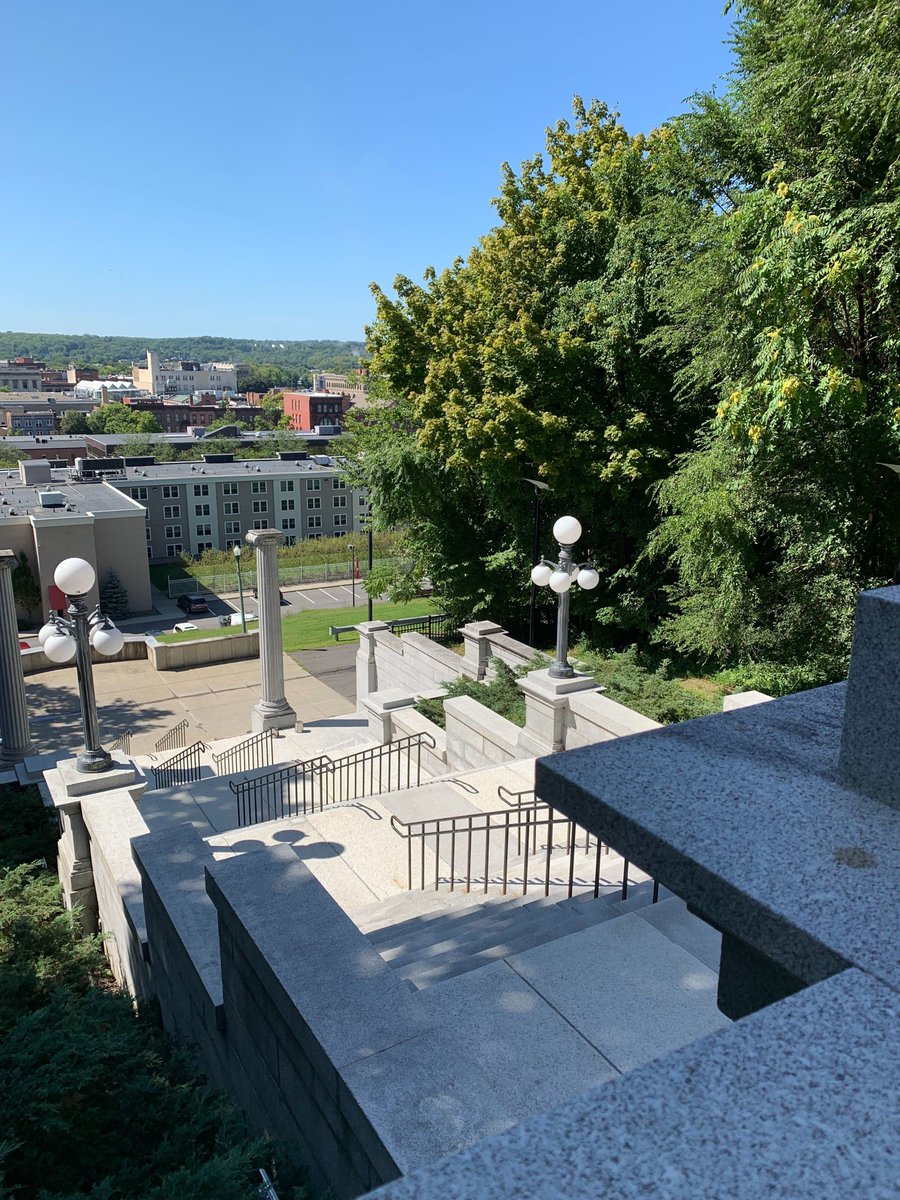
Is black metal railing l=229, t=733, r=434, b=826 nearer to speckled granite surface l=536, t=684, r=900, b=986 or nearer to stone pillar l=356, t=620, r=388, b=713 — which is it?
stone pillar l=356, t=620, r=388, b=713

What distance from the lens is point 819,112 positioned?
1242 centimetres

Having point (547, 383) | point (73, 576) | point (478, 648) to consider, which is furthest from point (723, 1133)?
point (547, 383)

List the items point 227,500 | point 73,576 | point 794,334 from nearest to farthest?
point 73,576
point 794,334
point 227,500

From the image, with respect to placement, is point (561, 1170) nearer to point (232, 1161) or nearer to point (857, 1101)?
point (857, 1101)

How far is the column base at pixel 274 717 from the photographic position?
61.4ft

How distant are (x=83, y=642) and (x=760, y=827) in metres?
9.84

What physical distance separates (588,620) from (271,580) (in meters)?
7.33

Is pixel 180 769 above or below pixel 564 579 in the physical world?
below

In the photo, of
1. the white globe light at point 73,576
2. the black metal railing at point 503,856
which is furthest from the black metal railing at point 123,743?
the black metal railing at point 503,856

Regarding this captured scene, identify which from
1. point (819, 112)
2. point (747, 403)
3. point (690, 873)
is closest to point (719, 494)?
point (747, 403)

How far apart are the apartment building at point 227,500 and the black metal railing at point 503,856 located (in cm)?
5296

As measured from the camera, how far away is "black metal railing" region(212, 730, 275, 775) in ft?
58.4

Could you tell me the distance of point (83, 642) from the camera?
1079 centimetres

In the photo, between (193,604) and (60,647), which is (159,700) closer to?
(60,647)
